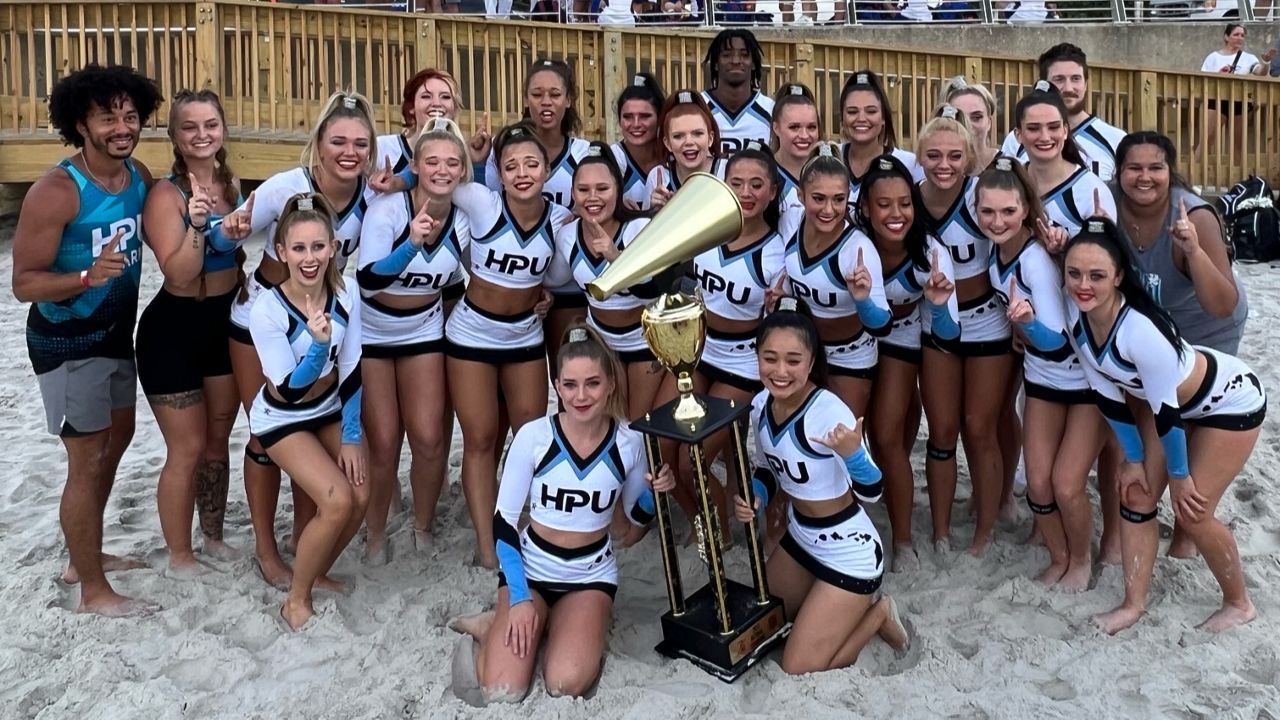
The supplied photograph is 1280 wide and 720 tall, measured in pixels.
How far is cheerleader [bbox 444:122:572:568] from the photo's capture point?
4.30 metres

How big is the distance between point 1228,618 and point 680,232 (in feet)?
7.51

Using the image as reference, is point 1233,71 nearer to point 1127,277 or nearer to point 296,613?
point 1127,277

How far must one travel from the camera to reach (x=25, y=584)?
4.23m

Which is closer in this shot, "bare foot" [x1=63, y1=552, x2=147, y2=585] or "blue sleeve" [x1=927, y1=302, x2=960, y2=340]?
"blue sleeve" [x1=927, y1=302, x2=960, y2=340]

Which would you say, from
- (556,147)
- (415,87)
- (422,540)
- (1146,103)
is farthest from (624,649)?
(1146,103)

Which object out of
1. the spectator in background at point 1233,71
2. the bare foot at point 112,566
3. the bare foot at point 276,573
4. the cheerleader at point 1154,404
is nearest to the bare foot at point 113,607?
the bare foot at point 112,566

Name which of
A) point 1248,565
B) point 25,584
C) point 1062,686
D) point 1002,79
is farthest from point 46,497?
point 1002,79

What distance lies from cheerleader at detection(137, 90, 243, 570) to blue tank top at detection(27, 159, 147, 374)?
0.08 meters

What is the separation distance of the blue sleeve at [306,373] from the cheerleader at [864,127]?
6.96 ft

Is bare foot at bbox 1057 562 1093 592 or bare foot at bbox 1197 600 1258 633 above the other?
bare foot at bbox 1057 562 1093 592

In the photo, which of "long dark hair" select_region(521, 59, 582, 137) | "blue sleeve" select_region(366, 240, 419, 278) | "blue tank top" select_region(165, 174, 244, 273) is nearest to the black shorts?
"blue tank top" select_region(165, 174, 244, 273)

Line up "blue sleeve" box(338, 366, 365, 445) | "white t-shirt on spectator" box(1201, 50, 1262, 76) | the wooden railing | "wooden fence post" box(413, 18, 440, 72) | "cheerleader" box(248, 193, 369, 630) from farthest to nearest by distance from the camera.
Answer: "white t-shirt on spectator" box(1201, 50, 1262, 76), "wooden fence post" box(413, 18, 440, 72), the wooden railing, "blue sleeve" box(338, 366, 365, 445), "cheerleader" box(248, 193, 369, 630)

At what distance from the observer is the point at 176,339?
162 inches

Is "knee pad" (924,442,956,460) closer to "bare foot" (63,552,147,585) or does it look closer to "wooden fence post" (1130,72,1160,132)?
"bare foot" (63,552,147,585)
